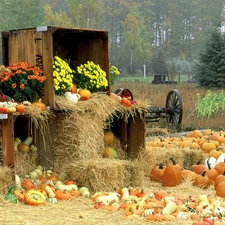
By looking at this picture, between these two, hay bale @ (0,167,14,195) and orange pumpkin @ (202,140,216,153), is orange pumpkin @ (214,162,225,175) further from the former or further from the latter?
hay bale @ (0,167,14,195)

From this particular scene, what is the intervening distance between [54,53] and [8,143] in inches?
85.4

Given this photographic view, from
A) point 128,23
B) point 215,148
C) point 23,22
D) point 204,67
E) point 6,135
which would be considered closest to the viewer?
point 6,135

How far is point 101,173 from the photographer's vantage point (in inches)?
279

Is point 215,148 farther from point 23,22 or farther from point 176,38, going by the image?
point 176,38

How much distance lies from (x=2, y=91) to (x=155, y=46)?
187ft

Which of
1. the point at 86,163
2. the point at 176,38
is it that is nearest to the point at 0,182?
the point at 86,163

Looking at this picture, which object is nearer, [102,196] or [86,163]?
[102,196]

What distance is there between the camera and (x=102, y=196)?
6.53 m

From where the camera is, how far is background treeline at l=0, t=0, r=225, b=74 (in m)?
46.1

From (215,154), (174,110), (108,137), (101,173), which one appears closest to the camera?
(101,173)

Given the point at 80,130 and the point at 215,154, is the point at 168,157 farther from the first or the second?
the point at 80,130

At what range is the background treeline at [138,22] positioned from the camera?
4609 cm

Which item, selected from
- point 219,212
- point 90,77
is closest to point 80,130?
point 90,77

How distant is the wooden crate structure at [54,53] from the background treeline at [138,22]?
3375 centimetres
